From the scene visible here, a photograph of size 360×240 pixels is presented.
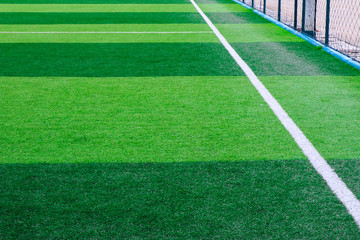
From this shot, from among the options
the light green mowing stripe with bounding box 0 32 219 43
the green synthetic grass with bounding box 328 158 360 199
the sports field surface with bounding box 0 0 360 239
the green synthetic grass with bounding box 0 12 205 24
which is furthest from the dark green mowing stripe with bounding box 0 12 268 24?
the green synthetic grass with bounding box 328 158 360 199

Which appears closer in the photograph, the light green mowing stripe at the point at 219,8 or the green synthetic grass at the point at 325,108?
the green synthetic grass at the point at 325,108

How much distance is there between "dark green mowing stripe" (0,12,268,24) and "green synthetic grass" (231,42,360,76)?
4452mm

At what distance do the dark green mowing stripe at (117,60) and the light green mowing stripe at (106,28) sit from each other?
2233 millimetres

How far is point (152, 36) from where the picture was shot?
11.3m

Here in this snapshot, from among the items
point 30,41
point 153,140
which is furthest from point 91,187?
point 30,41

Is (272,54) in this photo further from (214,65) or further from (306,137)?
(306,137)

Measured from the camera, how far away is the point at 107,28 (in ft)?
41.5

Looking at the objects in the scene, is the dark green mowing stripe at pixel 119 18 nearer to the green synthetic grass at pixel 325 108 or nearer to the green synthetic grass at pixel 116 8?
the green synthetic grass at pixel 116 8

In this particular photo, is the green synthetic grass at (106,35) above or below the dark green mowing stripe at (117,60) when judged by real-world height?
below

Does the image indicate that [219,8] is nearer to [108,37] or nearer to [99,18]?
[99,18]

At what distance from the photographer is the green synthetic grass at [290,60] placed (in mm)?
7531

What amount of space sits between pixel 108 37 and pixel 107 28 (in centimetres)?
163

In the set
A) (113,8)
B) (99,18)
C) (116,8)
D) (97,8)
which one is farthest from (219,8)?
(99,18)

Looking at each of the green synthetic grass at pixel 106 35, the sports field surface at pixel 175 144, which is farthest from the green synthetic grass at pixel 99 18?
the sports field surface at pixel 175 144
